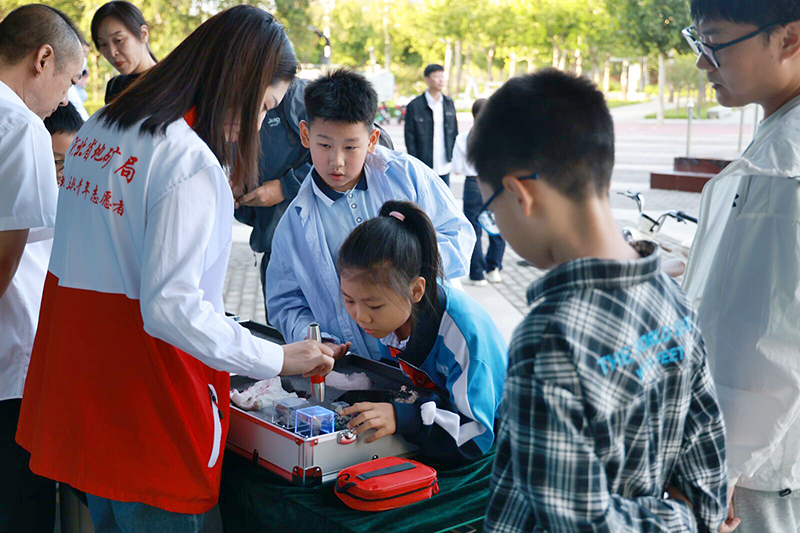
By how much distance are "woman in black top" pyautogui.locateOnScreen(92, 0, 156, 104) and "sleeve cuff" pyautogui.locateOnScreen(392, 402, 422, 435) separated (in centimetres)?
303

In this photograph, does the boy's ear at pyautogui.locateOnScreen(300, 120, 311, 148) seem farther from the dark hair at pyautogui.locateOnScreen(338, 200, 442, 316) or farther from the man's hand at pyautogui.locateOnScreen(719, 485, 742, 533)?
the man's hand at pyautogui.locateOnScreen(719, 485, 742, 533)

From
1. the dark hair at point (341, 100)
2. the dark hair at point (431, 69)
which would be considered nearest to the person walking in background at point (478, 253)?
the dark hair at point (431, 69)

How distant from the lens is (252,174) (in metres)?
1.82

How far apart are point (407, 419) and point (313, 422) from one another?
237 mm

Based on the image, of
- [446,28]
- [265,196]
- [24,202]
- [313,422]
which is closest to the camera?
[313,422]

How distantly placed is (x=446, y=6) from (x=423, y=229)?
40718 mm

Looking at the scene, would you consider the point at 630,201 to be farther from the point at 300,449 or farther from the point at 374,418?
the point at 300,449

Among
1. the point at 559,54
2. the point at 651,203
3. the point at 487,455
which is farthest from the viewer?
the point at 559,54

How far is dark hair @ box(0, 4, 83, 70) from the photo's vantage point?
2.29 m

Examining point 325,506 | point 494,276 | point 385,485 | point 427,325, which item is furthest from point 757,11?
point 494,276

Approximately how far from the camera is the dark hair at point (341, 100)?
2613 mm

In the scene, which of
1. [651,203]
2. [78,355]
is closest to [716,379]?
[78,355]

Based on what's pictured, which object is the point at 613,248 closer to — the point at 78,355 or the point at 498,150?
the point at 498,150

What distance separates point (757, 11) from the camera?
150cm
